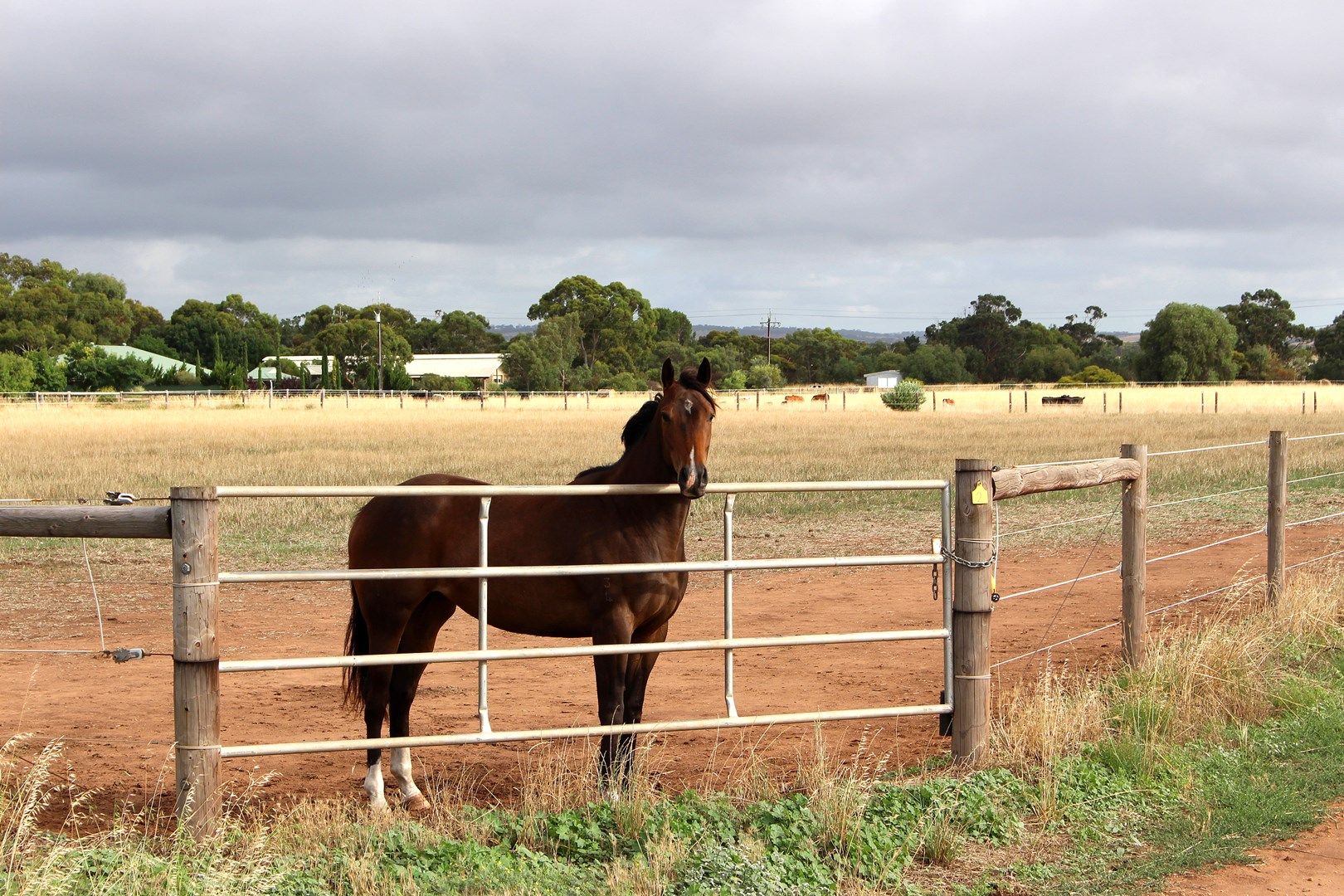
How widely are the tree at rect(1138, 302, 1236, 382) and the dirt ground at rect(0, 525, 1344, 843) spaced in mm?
86860

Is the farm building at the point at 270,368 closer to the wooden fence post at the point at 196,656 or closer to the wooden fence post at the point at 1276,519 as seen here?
the wooden fence post at the point at 1276,519

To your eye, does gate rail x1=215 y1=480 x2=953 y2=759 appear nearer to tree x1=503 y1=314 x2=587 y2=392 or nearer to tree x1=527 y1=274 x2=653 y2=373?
tree x1=503 y1=314 x2=587 y2=392

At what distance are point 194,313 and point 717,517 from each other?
12383cm

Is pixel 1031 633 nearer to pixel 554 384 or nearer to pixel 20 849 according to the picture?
pixel 20 849

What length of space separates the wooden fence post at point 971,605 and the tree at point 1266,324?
122912mm

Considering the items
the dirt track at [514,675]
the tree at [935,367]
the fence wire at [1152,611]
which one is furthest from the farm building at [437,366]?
the fence wire at [1152,611]

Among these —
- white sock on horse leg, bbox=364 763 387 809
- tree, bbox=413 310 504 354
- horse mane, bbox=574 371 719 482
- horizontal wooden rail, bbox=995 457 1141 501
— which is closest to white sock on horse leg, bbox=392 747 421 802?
white sock on horse leg, bbox=364 763 387 809

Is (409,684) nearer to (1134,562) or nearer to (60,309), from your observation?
(1134,562)

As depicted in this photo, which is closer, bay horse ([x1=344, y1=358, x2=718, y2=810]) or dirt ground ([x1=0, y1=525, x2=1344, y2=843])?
bay horse ([x1=344, y1=358, x2=718, y2=810])

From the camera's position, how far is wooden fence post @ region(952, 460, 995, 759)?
5.79 m

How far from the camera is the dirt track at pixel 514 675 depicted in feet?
21.3

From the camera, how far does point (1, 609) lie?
37.1 ft

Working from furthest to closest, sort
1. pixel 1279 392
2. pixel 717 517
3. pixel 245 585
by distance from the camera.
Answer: pixel 1279 392
pixel 717 517
pixel 245 585

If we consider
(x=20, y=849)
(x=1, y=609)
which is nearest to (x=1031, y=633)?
(x=20, y=849)
